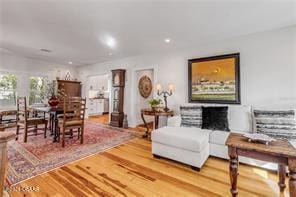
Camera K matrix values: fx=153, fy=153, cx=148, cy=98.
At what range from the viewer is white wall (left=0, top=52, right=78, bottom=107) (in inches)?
206

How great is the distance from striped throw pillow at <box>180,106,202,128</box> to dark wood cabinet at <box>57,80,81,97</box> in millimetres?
5123

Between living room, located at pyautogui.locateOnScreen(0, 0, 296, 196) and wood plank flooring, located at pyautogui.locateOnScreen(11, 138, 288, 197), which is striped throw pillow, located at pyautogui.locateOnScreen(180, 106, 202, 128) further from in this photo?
wood plank flooring, located at pyautogui.locateOnScreen(11, 138, 288, 197)

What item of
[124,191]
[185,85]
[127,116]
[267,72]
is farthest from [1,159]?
[127,116]

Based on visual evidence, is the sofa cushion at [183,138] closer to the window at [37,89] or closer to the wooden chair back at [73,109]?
the wooden chair back at [73,109]

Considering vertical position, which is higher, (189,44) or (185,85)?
(189,44)

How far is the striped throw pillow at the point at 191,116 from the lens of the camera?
3.11 m

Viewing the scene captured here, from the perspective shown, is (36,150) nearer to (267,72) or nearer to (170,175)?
(170,175)

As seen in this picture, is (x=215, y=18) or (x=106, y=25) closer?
(x=215, y=18)

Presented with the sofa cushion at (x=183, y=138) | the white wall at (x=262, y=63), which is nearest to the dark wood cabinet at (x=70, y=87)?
the white wall at (x=262, y=63)

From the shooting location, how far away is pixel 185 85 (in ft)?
13.3

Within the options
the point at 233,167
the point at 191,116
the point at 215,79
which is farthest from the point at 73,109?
the point at 215,79

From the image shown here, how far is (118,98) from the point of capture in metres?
5.34

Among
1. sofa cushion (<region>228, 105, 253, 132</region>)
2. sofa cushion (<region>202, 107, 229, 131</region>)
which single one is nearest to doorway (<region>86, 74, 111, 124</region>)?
sofa cushion (<region>202, 107, 229, 131</region>)

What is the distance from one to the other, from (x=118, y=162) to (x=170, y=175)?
91cm
